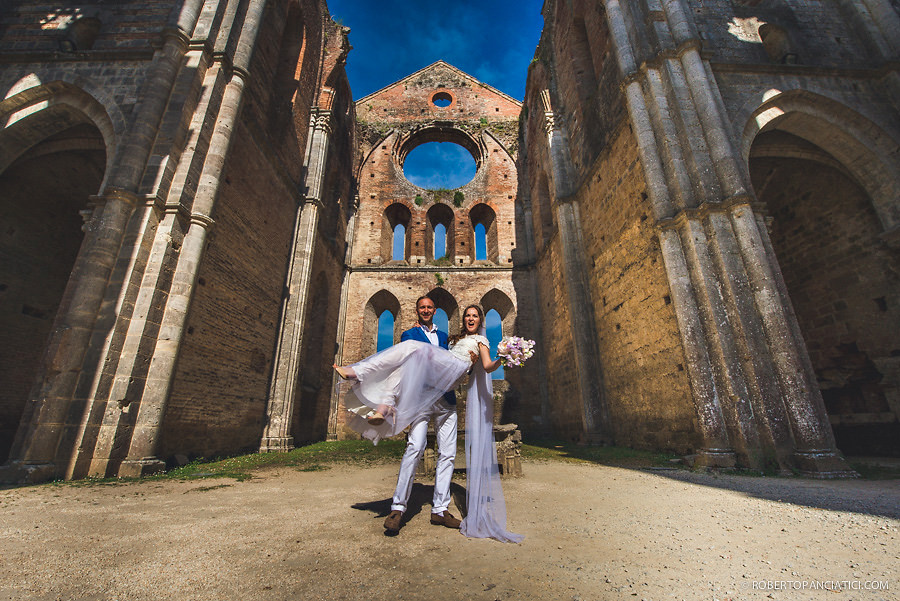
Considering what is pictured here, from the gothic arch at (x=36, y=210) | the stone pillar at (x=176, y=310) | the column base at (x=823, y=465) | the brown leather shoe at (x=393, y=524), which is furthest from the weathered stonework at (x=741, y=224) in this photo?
the gothic arch at (x=36, y=210)

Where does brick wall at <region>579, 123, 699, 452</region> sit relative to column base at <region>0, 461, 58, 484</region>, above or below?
above

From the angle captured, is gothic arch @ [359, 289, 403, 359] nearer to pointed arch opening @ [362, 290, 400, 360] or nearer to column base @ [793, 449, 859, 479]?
pointed arch opening @ [362, 290, 400, 360]

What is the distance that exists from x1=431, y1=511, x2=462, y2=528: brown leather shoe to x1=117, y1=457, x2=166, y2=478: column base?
486 centimetres

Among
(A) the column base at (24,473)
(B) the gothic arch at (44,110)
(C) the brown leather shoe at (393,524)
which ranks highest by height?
(B) the gothic arch at (44,110)

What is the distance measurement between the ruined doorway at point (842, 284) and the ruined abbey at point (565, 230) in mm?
49

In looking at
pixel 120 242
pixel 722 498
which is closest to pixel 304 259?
pixel 120 242

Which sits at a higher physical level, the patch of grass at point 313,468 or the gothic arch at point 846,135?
the gothic arch at point 846,135

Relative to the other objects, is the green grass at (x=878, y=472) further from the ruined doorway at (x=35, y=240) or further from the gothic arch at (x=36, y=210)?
the ruined doorway at (x=35, y=240)

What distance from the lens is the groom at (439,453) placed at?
2630mm

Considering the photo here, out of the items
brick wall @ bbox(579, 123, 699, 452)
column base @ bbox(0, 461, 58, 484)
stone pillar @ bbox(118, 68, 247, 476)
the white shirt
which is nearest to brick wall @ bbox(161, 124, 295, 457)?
stone pillar @ bbox(118, 68, 247, 476)

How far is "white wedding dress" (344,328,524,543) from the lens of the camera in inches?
107

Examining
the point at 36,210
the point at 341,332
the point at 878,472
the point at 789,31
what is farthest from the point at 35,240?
the point at 789,31

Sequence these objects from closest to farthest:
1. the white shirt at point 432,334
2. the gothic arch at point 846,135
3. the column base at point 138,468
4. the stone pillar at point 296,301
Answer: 1. the white shirt at point 432,334
2. the column base at point 138,468
3. the gothic arch at point 846,135
4. the stone pillar at point 296,301

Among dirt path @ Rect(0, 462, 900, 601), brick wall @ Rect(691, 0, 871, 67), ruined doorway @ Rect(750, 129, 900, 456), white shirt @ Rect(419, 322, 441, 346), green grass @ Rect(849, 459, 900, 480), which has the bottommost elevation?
dirt path @ Rect(0, 462, 900, 601)
